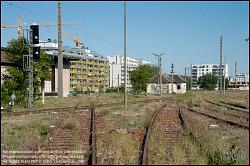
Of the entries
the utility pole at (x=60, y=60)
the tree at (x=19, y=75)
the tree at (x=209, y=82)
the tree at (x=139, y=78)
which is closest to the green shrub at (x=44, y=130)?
the tree at (x=19, y=75)

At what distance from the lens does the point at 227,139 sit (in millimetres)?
11406

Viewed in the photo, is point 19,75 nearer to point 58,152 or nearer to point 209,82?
point 58,152

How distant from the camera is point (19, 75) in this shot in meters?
26.5

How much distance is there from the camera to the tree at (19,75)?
26.2m

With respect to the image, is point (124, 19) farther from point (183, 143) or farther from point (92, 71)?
point (92, 71)

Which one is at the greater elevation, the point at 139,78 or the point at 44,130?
the point at 139,78

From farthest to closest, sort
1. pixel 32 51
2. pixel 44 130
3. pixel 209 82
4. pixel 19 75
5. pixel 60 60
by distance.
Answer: pixel 209 82 < pixel 60 60 < pixel 19 75 < pixel 32 51 < pixel 44 130

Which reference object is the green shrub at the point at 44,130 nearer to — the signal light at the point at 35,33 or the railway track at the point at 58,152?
the railway track at the point at 58,152

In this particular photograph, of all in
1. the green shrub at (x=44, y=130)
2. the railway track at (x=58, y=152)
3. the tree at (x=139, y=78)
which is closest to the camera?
the railway track at (x=58, y=152)

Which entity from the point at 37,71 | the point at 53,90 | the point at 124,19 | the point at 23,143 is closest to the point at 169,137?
the point at 23,143

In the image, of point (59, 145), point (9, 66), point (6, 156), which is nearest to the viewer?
point (6, 156)

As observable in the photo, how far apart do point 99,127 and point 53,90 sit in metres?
44.3

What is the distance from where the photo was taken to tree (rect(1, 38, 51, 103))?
26250mm

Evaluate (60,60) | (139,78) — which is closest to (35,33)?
(60,60)
